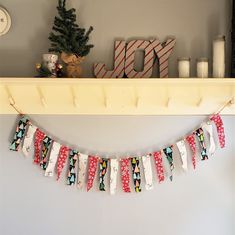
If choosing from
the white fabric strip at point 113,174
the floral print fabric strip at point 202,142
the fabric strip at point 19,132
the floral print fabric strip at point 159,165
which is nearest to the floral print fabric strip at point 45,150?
the fabric strip at point 19,132

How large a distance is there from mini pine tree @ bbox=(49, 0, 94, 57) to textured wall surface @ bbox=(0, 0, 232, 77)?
0.12 metres

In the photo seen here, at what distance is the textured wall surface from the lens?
1724mm

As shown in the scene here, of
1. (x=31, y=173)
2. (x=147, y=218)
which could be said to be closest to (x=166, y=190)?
(x=147, y=218)

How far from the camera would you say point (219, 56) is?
162cm

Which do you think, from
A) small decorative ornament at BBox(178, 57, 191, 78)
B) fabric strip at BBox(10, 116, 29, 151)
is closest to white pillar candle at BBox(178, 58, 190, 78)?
small decorative ornament at BBox(178, 57, 191, 78)

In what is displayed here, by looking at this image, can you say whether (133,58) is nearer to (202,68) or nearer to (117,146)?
(202,68)

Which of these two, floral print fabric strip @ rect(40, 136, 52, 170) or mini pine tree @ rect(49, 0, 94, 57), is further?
floral print fabric strip @ rect(40, 136, 52, 170)

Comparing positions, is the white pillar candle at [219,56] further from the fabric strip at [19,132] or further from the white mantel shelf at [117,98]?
the fabric strip at [19,132]

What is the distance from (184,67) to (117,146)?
0.53m

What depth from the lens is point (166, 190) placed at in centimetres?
172

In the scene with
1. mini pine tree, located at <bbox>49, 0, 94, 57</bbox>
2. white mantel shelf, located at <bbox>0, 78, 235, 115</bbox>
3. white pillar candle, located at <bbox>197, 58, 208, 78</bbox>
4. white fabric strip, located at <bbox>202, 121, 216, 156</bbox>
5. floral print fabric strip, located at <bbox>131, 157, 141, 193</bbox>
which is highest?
mini pine tree, located at <bbox>49, 0, 94, 57</bbox>

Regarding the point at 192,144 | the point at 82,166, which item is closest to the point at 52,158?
the point at 82,166

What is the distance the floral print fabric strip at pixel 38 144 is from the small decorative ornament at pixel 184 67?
779 mm

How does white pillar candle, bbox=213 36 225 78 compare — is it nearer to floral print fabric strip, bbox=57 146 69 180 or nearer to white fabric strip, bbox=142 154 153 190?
white fabric strip, bbox=142 154 153 190
